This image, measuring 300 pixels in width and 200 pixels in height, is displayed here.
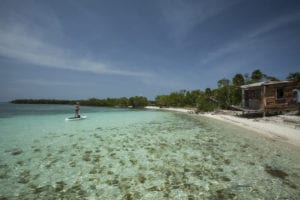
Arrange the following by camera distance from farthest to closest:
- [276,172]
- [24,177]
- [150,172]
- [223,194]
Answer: [150,172]
[276,172]
[24,177]
[223,194]

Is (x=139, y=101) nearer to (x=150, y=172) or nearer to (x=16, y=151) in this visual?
(x=16, y=151)

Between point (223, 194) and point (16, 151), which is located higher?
point (223, 194)

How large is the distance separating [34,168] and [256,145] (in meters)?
14.6

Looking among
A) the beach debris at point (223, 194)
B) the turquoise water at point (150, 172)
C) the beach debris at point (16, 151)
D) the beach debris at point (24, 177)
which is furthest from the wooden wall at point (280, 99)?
the beach debris at point (16, 151)

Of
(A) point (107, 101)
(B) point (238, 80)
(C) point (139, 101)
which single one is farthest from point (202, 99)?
(A) point (107, 101)

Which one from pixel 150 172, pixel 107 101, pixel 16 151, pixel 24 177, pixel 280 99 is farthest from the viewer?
pixel 107 101

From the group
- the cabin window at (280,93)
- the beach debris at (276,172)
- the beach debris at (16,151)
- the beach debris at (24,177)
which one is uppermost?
the cabin window at (280,93)

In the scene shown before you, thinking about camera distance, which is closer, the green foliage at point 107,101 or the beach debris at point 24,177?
the beach debris at point 24,177

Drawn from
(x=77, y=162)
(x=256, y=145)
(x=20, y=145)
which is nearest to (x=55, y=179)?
(x=77, y=162)

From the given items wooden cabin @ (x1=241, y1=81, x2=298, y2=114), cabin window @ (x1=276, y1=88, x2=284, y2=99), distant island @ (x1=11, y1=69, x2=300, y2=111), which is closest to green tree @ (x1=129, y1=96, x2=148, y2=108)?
distant island @ (x1=11, y1=69, x2=300, y2=111)

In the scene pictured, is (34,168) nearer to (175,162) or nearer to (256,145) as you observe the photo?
(175,162)

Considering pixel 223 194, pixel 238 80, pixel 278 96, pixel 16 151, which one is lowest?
pixel 16 151

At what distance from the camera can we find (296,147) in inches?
420

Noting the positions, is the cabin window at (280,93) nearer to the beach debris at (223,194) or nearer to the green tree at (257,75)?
the beach debris at (223,194)
